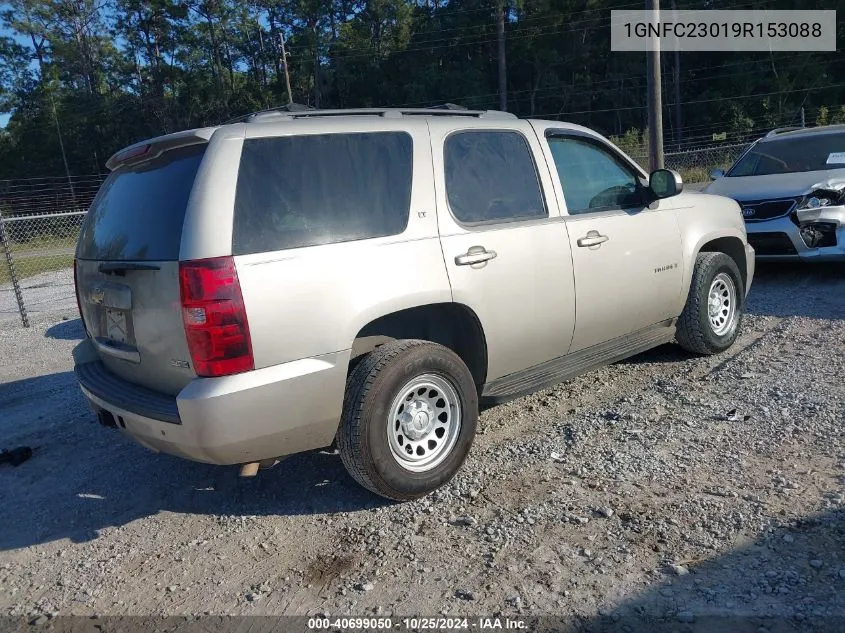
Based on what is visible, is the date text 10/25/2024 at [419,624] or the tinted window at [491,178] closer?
the date text 10/25/2024 at [419,624]

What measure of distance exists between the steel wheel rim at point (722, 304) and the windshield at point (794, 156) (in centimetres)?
372

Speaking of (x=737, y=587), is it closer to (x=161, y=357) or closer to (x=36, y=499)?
(x=161, y=357)

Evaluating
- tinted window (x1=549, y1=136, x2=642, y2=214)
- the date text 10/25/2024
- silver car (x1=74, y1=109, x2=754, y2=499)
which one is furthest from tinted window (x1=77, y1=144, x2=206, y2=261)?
tinted window (x1=549, y1=136, x2=642, y2=214)

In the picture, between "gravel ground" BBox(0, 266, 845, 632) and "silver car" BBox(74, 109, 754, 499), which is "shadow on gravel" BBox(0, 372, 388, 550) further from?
"silver car" BBox(74, 109, 754, 499)

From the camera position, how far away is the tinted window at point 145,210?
3211 mm

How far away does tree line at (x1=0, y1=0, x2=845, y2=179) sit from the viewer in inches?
2037

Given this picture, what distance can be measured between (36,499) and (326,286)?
7.72 ft

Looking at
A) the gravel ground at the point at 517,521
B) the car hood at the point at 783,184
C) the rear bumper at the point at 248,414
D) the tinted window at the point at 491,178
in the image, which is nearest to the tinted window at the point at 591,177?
the tinted window at the point at 491,178

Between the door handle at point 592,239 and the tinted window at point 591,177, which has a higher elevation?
the tinted window at point 591,177

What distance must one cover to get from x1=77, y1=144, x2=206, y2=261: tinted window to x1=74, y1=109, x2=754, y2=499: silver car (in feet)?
0.04

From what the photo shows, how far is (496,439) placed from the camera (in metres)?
4.43

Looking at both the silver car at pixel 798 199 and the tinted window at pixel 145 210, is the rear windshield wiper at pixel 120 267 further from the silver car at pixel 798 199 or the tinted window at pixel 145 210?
the silver car at pixel 798 199

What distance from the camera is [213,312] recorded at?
3018mm

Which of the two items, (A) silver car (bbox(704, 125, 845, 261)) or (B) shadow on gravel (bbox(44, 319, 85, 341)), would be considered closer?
(A) silver car (bbox(704, 125, 845, 261))
